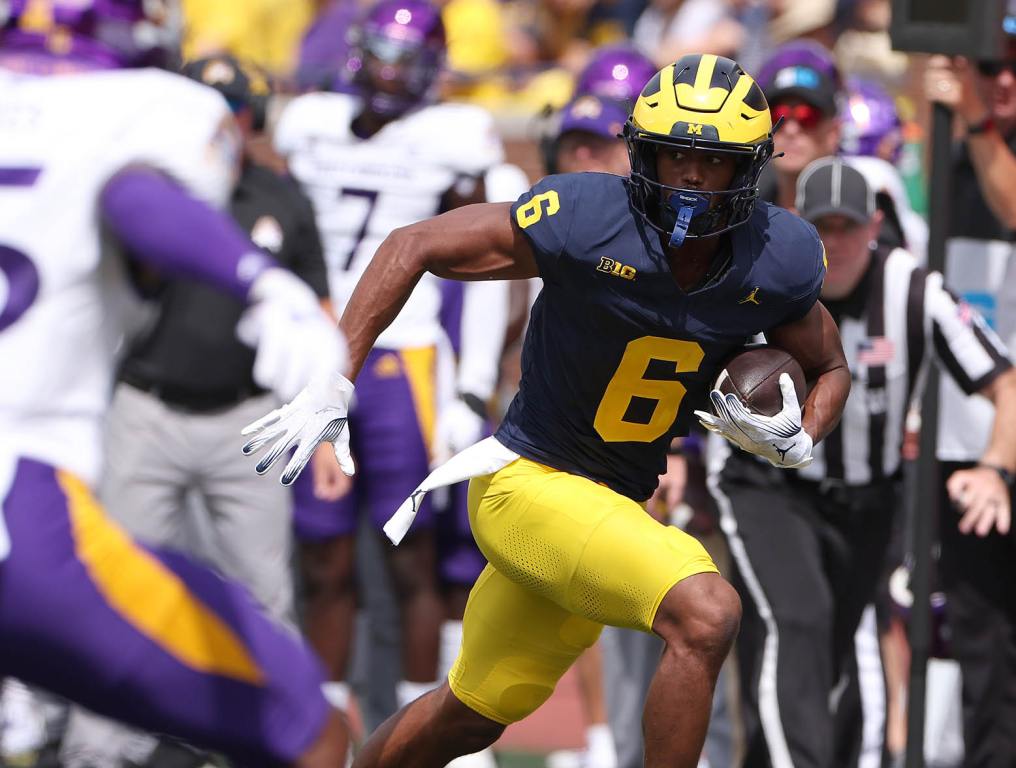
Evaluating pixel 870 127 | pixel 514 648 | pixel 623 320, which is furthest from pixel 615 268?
pixel 870 127

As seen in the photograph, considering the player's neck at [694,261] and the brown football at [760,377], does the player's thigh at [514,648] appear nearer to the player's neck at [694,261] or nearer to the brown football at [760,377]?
the brown football at [760,377]

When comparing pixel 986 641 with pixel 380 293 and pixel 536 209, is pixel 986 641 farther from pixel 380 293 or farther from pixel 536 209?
pixel 380 293

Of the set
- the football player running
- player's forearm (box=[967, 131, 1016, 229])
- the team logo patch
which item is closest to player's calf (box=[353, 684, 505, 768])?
the football player running

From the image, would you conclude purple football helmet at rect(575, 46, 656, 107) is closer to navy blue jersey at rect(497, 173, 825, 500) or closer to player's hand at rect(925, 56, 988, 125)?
player's hand at rect(925, 56, 988, 125)

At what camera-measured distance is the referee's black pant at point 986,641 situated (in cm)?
566

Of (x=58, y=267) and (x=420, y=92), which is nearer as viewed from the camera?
(x=58, y=267)

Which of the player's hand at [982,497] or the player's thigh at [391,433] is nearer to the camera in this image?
the player's hand at [982,497]

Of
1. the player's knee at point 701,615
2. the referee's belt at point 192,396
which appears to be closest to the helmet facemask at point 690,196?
the player's knee at point 701,615

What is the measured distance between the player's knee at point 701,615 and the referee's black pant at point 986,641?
201cm

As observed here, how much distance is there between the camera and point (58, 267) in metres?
3.53

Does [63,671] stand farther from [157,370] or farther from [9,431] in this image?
[157,370]

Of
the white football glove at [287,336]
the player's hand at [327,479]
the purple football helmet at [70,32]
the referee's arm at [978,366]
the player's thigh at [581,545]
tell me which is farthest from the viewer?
the player's hand at [327,479]

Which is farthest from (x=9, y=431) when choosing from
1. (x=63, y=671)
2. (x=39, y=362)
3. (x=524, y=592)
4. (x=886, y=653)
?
(x=886, y=653)

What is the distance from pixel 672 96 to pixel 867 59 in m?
4.72
